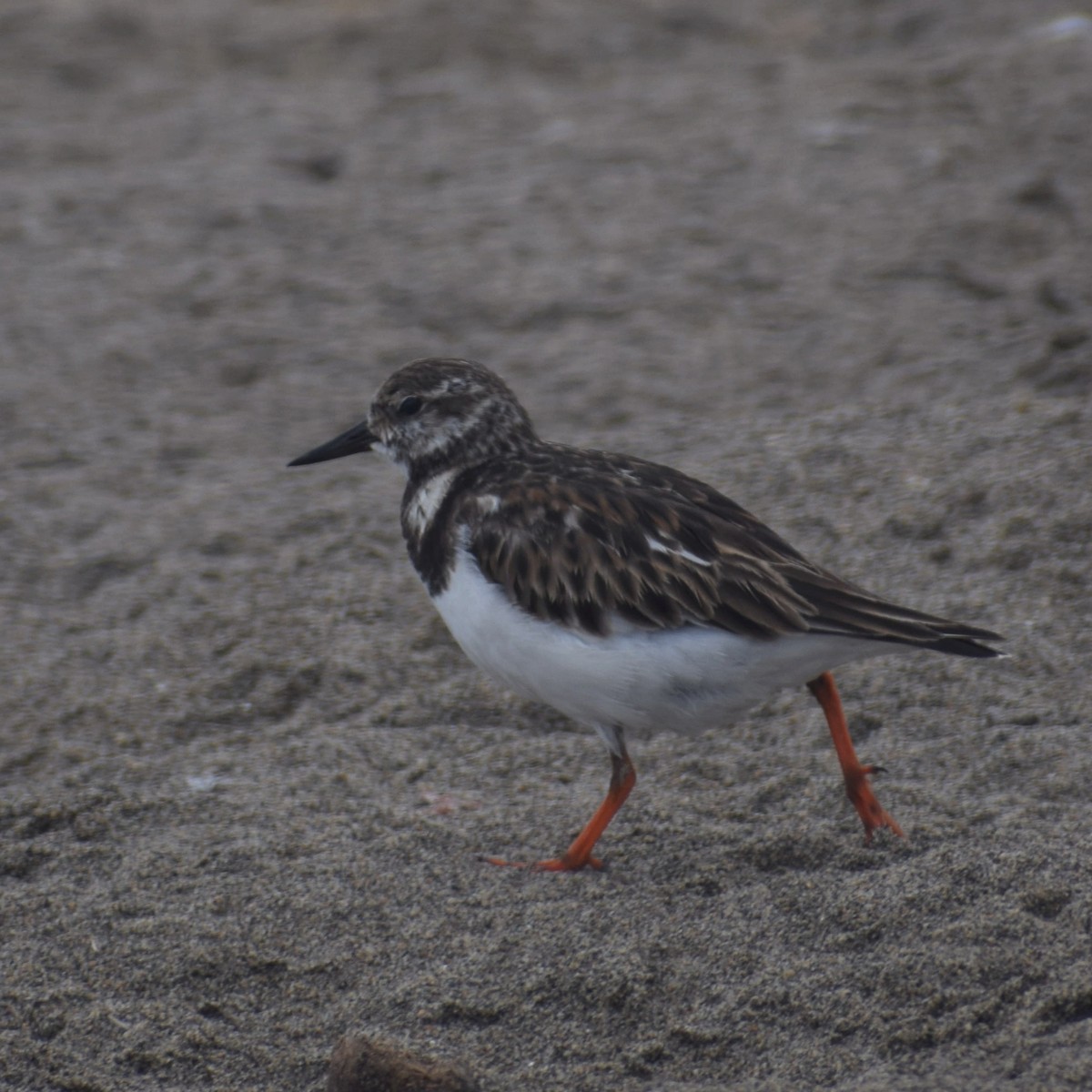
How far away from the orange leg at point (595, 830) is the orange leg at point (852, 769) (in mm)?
488

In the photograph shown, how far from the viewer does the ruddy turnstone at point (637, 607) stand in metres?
3.47

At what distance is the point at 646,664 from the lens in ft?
11.6

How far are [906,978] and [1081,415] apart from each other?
104 inches

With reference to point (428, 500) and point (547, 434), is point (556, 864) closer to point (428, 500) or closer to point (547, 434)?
point (428, 500)

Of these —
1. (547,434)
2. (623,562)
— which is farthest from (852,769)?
(547,434)

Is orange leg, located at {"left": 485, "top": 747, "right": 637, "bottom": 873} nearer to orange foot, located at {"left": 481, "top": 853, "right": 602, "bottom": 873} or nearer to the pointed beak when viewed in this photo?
orange foot, located at {"left": 481, "top": 853, "right": 602, "bottom": 873}

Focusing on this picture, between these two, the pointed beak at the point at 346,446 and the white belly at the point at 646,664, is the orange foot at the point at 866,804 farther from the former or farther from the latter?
the pointed beak at the point at 346,446

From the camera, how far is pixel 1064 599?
14.5 feet

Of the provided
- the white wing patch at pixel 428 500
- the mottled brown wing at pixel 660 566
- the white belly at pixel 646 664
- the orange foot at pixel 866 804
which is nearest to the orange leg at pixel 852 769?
the orange foot at pixel 866 804

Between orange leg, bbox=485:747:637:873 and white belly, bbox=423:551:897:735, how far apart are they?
0.13 m

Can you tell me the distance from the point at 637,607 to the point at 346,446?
4.01 ft

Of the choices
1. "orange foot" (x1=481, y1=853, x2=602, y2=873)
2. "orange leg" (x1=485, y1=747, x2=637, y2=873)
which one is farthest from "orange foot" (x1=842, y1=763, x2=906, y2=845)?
"orange foot" (x1=481, y1=853, x2=602, y2=873)

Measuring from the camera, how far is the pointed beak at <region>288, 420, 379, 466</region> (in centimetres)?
438

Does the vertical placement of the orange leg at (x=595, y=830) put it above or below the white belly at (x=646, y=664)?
below
